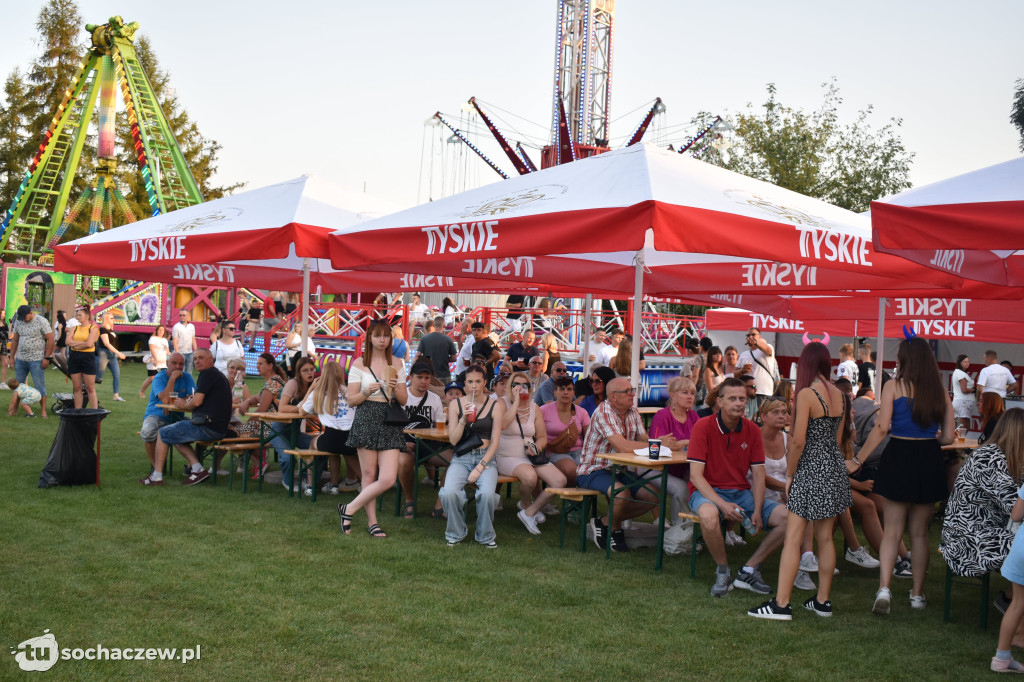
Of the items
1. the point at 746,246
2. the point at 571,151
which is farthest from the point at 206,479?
the point at 571,151

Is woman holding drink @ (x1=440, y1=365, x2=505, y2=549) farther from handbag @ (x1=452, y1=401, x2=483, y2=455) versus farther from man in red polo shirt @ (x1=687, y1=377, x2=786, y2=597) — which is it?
man in red polo shirt @ (x1=687, y1=377, x2=786, y2=597)

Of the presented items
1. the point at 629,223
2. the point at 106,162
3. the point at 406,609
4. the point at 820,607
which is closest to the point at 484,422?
the point at 406,609

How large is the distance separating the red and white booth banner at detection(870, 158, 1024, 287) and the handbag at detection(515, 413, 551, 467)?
3.36m

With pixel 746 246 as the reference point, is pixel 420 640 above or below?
below

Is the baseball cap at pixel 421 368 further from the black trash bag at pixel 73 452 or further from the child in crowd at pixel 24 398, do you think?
the child in crowd at pixel 24 398

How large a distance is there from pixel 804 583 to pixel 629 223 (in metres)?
2.83

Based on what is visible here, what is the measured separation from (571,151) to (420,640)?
3716 centimetres

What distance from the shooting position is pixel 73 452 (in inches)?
329

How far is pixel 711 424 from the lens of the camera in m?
5.90

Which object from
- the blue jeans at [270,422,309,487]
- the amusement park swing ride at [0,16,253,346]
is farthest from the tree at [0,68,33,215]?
the blue jeans at [270,422,309,487]

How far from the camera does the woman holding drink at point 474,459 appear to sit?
691 cm

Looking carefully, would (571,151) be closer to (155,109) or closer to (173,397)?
(155,109)

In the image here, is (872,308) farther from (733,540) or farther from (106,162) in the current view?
(106,162)

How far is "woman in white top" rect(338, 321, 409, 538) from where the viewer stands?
701 cm
